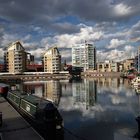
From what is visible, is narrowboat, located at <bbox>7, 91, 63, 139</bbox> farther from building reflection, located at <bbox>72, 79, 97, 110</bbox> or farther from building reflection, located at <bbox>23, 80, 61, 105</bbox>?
building reflection, located at <bbox>23, 80, 61, 105</bbox>

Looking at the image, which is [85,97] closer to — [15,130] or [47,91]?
[47,91]

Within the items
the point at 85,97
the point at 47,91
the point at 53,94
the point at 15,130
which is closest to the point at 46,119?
the point at 15,130

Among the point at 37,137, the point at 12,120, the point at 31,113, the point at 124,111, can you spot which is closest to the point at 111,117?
the point at 124,111

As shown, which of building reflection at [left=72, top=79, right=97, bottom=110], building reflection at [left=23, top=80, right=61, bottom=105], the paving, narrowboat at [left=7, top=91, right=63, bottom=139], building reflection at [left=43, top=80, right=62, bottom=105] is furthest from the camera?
building reflection at [left=23, top=80, right=61, bottom=105]

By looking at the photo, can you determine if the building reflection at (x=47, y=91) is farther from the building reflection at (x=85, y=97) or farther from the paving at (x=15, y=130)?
the paving at (x=15, y=130)

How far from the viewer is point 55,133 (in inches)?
1178

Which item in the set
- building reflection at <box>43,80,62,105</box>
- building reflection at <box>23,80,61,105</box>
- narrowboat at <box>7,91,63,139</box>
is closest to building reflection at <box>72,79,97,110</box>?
building reflection at <box>43,80,62,105</box>

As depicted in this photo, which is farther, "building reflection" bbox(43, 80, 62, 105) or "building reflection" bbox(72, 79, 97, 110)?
"building reflection" bbox(43, 80, 62, 105)

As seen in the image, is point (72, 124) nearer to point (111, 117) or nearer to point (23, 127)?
point (111, 117)

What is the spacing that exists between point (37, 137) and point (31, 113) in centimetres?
1175

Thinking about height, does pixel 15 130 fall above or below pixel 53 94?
above

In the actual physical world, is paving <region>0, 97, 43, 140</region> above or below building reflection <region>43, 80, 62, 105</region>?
above

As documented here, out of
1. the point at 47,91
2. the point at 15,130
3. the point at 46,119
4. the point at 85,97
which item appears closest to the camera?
the point at 15,130

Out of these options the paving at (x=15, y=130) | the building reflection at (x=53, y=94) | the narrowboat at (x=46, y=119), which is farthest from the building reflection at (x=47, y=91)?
the paving at (x=15, y=130)
